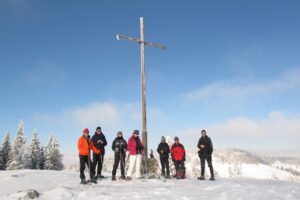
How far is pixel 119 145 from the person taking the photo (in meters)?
15.7

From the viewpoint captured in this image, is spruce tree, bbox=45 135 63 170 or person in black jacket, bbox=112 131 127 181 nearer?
person in black jacket, bbox=112 131 127 181

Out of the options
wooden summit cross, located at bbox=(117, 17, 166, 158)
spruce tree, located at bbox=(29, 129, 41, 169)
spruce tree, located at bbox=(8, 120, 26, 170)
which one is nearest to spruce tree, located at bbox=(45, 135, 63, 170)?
spruce tree, located at bbox=(29, 129, 41, 169)

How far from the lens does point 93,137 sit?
50.9 feet

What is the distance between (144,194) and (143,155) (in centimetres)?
653

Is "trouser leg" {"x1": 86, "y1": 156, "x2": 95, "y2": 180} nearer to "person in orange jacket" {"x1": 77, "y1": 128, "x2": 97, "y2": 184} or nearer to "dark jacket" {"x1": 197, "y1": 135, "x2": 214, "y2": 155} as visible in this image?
"person in orange jacket" {"x1": 77, "y1": 128, "x2": 97, "y2": 184}

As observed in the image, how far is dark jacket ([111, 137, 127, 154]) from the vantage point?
15.6m

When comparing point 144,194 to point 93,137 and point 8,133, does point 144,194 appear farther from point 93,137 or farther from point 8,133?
point 8,133

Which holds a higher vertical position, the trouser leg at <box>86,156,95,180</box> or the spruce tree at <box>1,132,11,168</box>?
the spruce tree at <box>1,132,11,168</box>

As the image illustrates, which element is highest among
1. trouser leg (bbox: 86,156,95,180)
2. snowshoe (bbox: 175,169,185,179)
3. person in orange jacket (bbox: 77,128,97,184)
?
person in orange jacket (bbox: 77,128,97,184)

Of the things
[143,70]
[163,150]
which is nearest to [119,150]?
[163,150]

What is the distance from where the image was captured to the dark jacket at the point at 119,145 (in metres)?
15.6

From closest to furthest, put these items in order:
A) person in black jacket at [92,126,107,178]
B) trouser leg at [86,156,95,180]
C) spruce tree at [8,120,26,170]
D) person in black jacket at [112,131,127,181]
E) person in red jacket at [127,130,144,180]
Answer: trouser leg at [86,156,95,180] → person in black jacket at [92,126,107,178] → person in black jacket at [112,131,127,181] → person in red jacket at [127,130,144,180] → spruce tree at [8,120,26,170]

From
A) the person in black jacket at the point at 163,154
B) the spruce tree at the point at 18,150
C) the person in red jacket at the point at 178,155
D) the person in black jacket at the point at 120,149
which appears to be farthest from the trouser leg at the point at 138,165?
the spruce tree at the point at 18,150

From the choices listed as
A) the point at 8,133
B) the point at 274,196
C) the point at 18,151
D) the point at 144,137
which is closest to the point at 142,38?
the point at 144,137
